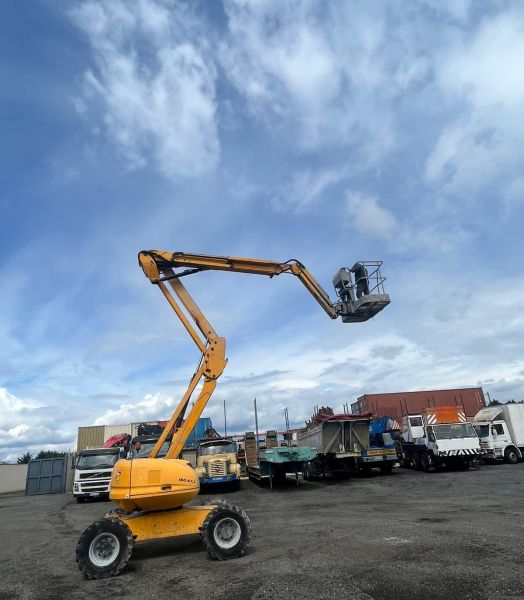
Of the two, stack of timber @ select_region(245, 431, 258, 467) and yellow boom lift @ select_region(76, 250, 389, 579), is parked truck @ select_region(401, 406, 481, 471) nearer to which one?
stack of timber @ select_region(245, 431, 258, 467)

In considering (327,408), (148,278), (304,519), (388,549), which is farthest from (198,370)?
(327,408)

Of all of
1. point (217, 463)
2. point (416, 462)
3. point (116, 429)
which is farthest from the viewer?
point (116, 429)

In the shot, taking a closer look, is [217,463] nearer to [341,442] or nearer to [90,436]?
[341,442]

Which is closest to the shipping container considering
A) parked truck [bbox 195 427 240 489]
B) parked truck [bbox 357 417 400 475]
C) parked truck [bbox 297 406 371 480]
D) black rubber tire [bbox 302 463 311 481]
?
black rubber tire [bbox 302 463 311 481]

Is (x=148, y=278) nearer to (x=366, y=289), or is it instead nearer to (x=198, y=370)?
(x=198, y=370)

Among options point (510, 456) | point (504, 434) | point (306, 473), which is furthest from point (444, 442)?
point (306, 473)

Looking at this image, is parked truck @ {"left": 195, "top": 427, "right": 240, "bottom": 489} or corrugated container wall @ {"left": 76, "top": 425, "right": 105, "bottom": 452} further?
corrugated container wall @ {"left": 76, "top": 425, "right": 105, "bottom": 452}

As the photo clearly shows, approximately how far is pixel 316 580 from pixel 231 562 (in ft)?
6.13

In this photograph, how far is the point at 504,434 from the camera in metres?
26.9

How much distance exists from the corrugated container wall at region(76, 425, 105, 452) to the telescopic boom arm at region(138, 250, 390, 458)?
42.0 meters

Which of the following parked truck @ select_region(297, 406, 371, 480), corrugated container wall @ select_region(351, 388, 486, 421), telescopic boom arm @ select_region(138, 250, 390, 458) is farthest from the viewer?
corrugated container wall @ select_region(351, 388, 486, 421)

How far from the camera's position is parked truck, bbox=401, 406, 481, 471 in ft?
76.4

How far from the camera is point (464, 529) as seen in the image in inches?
347

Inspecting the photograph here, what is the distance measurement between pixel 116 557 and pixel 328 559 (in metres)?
3.30
